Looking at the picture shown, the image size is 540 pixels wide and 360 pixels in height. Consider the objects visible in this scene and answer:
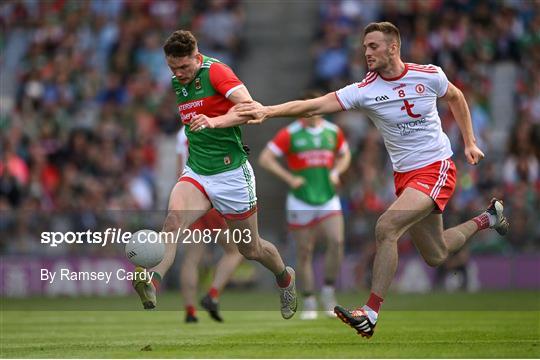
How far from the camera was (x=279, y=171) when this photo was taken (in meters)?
18.3

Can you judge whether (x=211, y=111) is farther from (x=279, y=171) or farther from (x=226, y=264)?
(x=279, y=171)

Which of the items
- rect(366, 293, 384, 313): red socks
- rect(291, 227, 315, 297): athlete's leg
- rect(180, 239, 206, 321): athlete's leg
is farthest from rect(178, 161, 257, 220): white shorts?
rect(291, 227, 315, 297): athlete's leg

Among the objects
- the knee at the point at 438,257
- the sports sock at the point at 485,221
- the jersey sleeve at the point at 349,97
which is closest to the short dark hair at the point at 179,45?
the jersey sleeve at the point at 349,97

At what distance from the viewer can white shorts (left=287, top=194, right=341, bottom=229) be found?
18.0 meters

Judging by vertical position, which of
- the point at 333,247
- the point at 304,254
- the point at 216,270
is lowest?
the point at 304,254

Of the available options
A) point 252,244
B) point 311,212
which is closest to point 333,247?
point 311,212

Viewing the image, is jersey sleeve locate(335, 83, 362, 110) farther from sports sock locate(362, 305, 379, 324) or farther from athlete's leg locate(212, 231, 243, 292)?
athlete's leg locate(212, 231, 243, 292)

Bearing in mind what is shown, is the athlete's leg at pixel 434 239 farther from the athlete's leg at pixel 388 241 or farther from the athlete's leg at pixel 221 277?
the athlete's leg at pixel 221 277

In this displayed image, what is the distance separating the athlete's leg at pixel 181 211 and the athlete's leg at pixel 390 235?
5.99 feet

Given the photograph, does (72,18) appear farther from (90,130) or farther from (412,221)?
(412,221)

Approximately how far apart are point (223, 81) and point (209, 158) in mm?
832

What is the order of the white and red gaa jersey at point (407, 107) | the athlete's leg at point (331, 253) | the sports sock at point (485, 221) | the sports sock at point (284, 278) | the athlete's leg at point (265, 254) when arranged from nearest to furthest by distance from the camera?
the white and red gaa jersey at point (407, 107) < the athlete's leg at point (265, 254) < the sports sock at point (284, 278) < the sports sock at point (485, 221) < the athlete's leg at point (331, 253)

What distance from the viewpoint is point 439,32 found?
26844mm

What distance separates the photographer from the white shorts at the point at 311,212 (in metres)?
18.0
